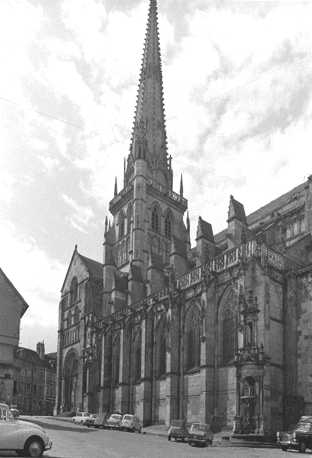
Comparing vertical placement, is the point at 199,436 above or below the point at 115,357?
below

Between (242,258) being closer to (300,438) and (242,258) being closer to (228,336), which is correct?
(228,336)

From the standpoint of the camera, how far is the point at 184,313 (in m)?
43.9

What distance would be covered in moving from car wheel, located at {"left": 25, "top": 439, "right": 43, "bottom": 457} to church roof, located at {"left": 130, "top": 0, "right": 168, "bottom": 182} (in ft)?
188

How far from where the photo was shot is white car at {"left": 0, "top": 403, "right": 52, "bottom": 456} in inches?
635

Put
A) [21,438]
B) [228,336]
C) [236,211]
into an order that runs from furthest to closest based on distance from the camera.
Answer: [236,211] < [228,336] < [21,438]

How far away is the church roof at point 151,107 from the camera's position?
7456 centimetres

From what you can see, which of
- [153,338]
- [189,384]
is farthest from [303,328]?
[153,338]

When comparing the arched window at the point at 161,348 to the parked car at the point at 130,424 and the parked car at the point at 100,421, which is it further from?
the parked car at the point at 130,424

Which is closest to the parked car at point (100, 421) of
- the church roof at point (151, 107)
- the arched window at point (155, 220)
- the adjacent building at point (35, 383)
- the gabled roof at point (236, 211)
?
the gabled roof at point (236, 211)

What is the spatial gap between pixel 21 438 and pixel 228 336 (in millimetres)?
24873

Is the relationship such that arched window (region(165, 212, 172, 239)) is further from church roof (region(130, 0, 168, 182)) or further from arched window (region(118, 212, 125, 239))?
church roof (region(130, 0, 168, 182))

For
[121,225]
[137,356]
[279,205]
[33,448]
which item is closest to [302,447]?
[33,448]

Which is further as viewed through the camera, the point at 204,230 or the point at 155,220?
the point at 155,220

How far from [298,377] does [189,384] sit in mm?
9051
